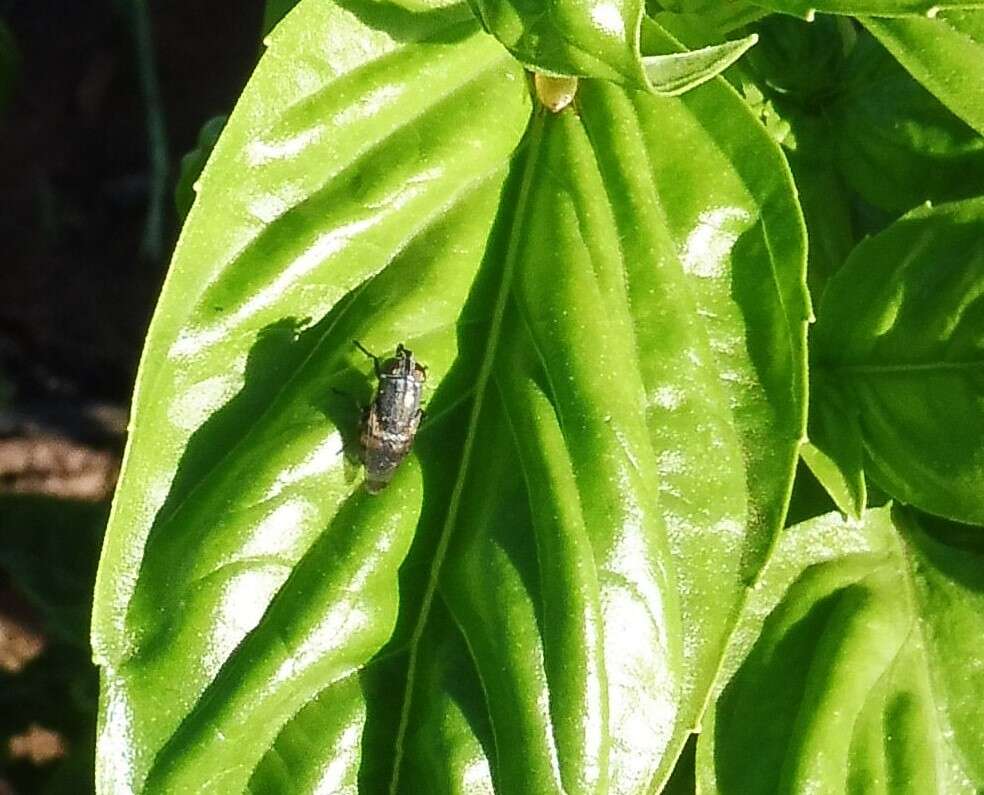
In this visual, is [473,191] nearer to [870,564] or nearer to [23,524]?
[870,564]

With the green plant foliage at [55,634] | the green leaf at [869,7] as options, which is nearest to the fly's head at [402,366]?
the green leaf at [869,7]

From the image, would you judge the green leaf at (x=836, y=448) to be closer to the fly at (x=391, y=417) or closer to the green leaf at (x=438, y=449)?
the green leaf at (x=438, y=449)

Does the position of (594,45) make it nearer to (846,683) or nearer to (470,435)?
(470,435)

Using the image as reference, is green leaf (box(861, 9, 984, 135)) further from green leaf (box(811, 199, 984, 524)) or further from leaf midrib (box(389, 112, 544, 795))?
leaf midrib (box(389, 112, 544, 795))

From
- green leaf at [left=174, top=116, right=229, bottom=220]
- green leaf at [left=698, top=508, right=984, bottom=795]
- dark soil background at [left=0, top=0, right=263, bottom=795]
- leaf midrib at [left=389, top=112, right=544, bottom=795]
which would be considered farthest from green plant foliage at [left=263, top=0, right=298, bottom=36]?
dark soil background at [left=0, top=0, right=263, bottom=795]

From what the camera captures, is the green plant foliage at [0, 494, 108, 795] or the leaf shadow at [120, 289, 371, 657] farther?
the green plant foliage at [0, 494, 108, 795]

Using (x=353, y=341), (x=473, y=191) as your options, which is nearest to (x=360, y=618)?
(x=353, y=341)

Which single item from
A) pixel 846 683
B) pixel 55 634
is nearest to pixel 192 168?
pixel 846 683
